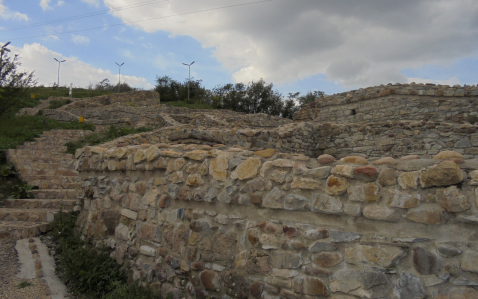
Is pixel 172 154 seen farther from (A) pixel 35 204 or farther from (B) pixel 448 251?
(A) pixel 35 204

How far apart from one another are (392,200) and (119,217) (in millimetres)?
3408

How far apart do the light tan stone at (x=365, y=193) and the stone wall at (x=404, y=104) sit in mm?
8036

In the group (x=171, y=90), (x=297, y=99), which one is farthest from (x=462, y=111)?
(x=171, y=90)

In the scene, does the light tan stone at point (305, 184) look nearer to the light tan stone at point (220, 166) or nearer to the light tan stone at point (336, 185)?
the light tan stone at point (336, 185)

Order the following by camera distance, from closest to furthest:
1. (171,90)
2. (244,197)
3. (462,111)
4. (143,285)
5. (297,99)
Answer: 1. (244,197)
2. (143,285)
3. (462,111)
4. (297,99)
5. (171,90)

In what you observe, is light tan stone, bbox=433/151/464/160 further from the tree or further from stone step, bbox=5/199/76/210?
the tree

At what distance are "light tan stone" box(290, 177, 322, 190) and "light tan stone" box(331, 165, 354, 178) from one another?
160 mm

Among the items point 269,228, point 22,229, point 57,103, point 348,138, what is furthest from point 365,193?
point 57,103

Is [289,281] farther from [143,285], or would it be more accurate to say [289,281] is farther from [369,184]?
[143,285]

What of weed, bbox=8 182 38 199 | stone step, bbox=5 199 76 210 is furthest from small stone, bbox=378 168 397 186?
weed, bbox=8 182 38 199

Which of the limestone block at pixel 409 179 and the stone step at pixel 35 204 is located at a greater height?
the limestone block at pixel 409 179

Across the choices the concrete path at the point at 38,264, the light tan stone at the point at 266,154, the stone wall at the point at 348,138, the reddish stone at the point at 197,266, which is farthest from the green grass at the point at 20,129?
the light tan stone at the point at 266,154

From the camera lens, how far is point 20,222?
5797 mm

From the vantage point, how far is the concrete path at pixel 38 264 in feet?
12.7
